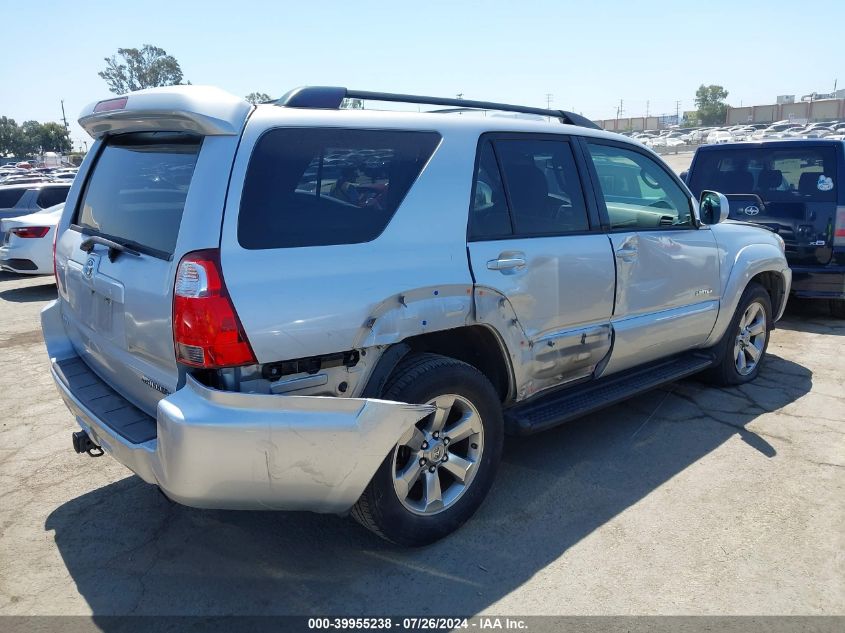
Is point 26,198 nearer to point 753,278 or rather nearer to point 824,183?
point 753,278

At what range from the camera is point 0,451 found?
4.30 m

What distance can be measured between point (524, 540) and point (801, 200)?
5.60 m

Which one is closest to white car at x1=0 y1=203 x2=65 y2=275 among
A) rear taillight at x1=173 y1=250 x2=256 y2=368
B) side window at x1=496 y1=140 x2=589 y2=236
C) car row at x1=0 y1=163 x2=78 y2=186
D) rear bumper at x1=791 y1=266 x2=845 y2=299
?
car row at x1=0 y1=163 x2=78 y2=186

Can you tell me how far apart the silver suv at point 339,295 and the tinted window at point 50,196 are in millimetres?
9964

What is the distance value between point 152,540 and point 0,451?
5.60ft

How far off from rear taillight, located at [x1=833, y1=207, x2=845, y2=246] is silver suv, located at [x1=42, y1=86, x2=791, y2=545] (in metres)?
3.80

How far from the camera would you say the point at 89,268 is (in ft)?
10.4

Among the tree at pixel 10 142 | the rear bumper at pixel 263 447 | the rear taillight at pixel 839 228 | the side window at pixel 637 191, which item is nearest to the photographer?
the rear bumper at pixel 263 447

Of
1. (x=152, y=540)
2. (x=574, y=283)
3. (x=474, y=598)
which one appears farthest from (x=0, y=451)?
(x=574, y=283)

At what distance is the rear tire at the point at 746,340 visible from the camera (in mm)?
5121

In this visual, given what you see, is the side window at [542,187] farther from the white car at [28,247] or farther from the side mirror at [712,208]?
the white car at [28,247]

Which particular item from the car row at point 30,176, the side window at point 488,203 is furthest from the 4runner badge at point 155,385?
the car row at point 30,176

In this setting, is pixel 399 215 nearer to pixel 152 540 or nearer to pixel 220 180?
pixel 220 180

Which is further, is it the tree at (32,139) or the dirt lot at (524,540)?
the tree at (32,139)
